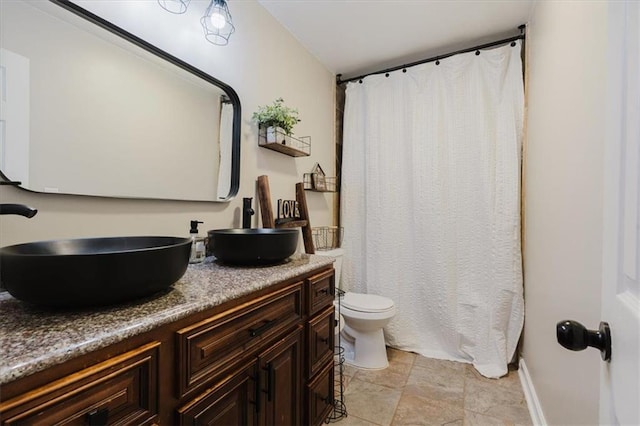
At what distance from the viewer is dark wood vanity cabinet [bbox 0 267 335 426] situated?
0.52 metres

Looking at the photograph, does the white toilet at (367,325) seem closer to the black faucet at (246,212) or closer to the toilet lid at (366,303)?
the toilet lid at (366,303)

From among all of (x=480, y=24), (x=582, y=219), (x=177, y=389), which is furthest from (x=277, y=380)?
(x=480, y=24)

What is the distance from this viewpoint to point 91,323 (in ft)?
2.06

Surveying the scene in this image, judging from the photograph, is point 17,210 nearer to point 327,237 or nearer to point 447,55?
point 327,237

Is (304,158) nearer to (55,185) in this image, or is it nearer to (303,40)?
(303,40)

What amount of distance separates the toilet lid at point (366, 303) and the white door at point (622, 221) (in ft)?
5.08

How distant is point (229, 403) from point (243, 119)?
1423 mm

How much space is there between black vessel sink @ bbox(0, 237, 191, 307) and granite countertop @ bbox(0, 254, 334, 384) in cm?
4

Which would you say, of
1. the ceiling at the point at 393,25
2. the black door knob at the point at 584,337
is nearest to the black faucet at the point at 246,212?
the ceiling at the point at 393,25

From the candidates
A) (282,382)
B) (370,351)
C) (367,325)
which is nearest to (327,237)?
(367,325)

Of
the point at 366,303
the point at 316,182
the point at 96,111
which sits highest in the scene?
the point at 96,111

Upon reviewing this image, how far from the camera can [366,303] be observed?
2146 mm

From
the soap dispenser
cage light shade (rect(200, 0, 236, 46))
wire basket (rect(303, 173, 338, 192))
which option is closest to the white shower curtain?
wire basket (rect(303, 173, 338, 192))

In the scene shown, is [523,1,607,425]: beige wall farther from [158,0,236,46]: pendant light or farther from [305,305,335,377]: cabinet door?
[158,0,236,46]: pendant light
